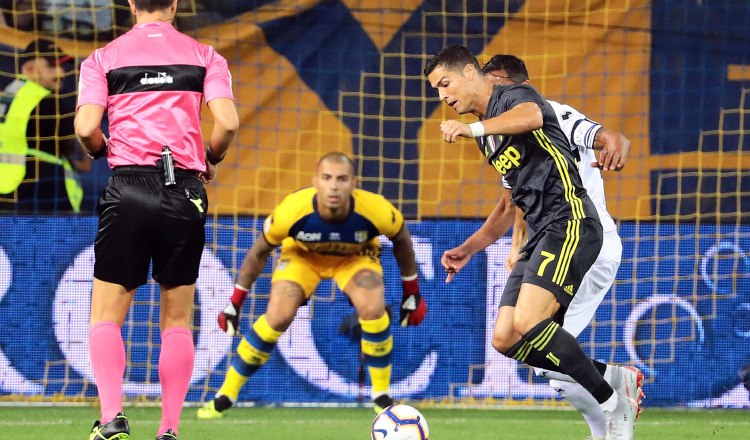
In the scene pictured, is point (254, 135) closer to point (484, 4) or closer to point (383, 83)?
point (383, 83)

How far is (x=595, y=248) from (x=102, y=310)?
209 centimetres

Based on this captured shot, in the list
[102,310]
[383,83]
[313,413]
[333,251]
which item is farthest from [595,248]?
[383,83]

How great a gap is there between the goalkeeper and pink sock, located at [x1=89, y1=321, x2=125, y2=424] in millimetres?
2696

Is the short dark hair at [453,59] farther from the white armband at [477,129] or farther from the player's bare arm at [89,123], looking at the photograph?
the player's bare arm at [89,123]

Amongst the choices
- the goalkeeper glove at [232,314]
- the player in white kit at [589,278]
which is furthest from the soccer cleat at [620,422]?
the goalkeeper glove at [232,314]

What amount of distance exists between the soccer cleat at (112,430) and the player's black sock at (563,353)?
170 centimetres

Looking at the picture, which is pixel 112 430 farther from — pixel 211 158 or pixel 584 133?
pixel 584 133

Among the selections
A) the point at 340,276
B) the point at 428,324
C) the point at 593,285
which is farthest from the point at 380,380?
the point at 593,285

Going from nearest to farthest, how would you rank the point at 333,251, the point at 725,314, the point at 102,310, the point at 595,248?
1. the point at 102,310
2. the point at 595,248
3. the point at 333,251
4. the point at 725,314

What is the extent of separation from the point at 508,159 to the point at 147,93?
158 cm

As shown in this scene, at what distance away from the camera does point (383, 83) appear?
895 centimetres

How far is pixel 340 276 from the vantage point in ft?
25.5

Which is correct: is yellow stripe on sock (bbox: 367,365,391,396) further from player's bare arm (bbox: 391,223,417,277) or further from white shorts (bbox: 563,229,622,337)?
white shorts (bbox: 563,229,622,337)

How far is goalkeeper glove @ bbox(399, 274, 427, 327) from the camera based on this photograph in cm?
769
